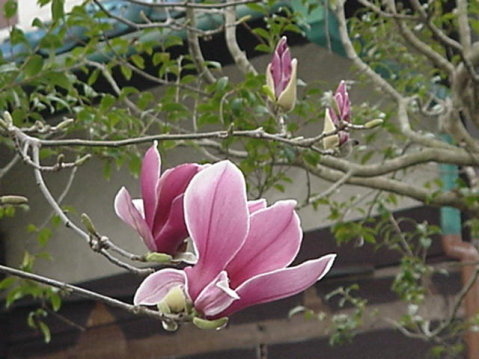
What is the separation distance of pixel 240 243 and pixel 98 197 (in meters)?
3.49

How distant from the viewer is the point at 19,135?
93 cm

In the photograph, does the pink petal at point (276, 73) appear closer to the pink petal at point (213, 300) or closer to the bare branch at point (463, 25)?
the pink petal at point (213, 300)

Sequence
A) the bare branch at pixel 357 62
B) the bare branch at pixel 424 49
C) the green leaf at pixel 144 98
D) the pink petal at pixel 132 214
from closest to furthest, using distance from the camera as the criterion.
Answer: the pink petal at pixel 132 214, the green leaf at pixel 144 98, the bare branch at pixel 424 49, the bare branch at pixel 357 62

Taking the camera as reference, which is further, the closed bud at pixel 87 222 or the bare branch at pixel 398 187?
the bare branch at pixel 398 187

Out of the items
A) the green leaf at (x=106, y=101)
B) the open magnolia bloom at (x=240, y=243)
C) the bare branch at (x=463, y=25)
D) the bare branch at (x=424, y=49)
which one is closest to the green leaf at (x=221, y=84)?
the green leaf at (x=106, y=101)

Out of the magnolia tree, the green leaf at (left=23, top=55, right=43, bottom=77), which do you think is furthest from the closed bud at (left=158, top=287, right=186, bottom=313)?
the green leaf at (left=23, top=55, right=43, bottom=77)

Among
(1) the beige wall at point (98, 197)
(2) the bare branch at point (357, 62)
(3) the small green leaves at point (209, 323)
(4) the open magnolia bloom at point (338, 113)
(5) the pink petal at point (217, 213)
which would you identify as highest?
(5) the pink petal at point (217, 213)

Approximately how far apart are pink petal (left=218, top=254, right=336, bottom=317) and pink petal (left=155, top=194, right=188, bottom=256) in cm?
11

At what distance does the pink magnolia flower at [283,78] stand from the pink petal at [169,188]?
1.68 ft

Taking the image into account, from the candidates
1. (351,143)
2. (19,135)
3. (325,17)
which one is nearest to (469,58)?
(325,17)

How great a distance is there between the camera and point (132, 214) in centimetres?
67

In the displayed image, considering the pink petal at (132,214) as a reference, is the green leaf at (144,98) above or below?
below

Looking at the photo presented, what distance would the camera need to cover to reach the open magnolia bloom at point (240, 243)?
22.0 inches

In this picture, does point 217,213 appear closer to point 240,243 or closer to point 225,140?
point 240,243
